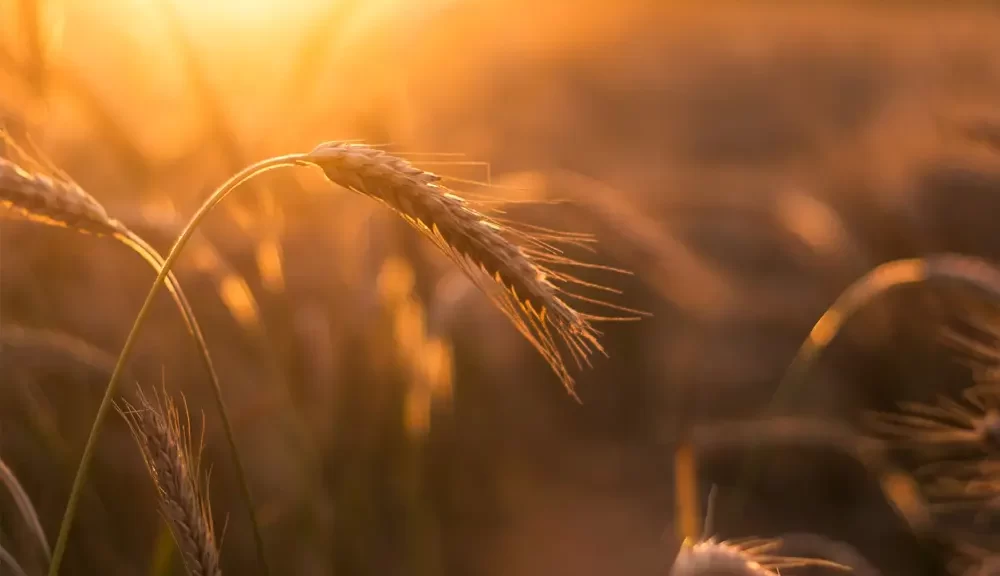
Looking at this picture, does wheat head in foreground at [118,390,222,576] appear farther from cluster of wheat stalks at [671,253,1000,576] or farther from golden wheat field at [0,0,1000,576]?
cluster of wheat stalks at [671,253,1000,576]

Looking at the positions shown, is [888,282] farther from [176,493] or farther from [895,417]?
[176,493]

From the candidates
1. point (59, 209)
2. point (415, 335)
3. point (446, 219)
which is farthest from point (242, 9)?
point (446, 219)

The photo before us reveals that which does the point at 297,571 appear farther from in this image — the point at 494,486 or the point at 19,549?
the point at 494,486

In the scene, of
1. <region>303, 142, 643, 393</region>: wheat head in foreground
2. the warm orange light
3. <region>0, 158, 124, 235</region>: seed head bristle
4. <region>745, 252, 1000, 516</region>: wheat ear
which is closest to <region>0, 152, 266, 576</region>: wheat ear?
<region>0, 158, 124, 235</region>: seed head bristle

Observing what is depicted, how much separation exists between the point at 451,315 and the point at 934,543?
1063mm

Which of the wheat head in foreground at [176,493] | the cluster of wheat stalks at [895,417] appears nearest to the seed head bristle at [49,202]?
the wheat head in foreground at [176,493]

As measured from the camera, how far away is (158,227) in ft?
2.83

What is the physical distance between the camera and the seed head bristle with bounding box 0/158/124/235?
1.48ft

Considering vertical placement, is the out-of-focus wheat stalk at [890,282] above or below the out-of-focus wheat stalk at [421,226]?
below

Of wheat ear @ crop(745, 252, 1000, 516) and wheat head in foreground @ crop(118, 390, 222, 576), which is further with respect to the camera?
wheat ear @ crop(745, 252, 1000, 516)

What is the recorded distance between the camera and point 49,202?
1.53 feet

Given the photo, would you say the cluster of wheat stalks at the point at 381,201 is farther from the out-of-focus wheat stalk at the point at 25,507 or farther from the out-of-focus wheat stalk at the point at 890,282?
the out-of-focus wheat stalk at the point at 890,282

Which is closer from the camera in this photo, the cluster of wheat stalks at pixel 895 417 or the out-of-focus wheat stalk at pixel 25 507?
the out-of-focus wheat stalk at pixel 25 507

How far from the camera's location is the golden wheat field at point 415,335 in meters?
0.59
